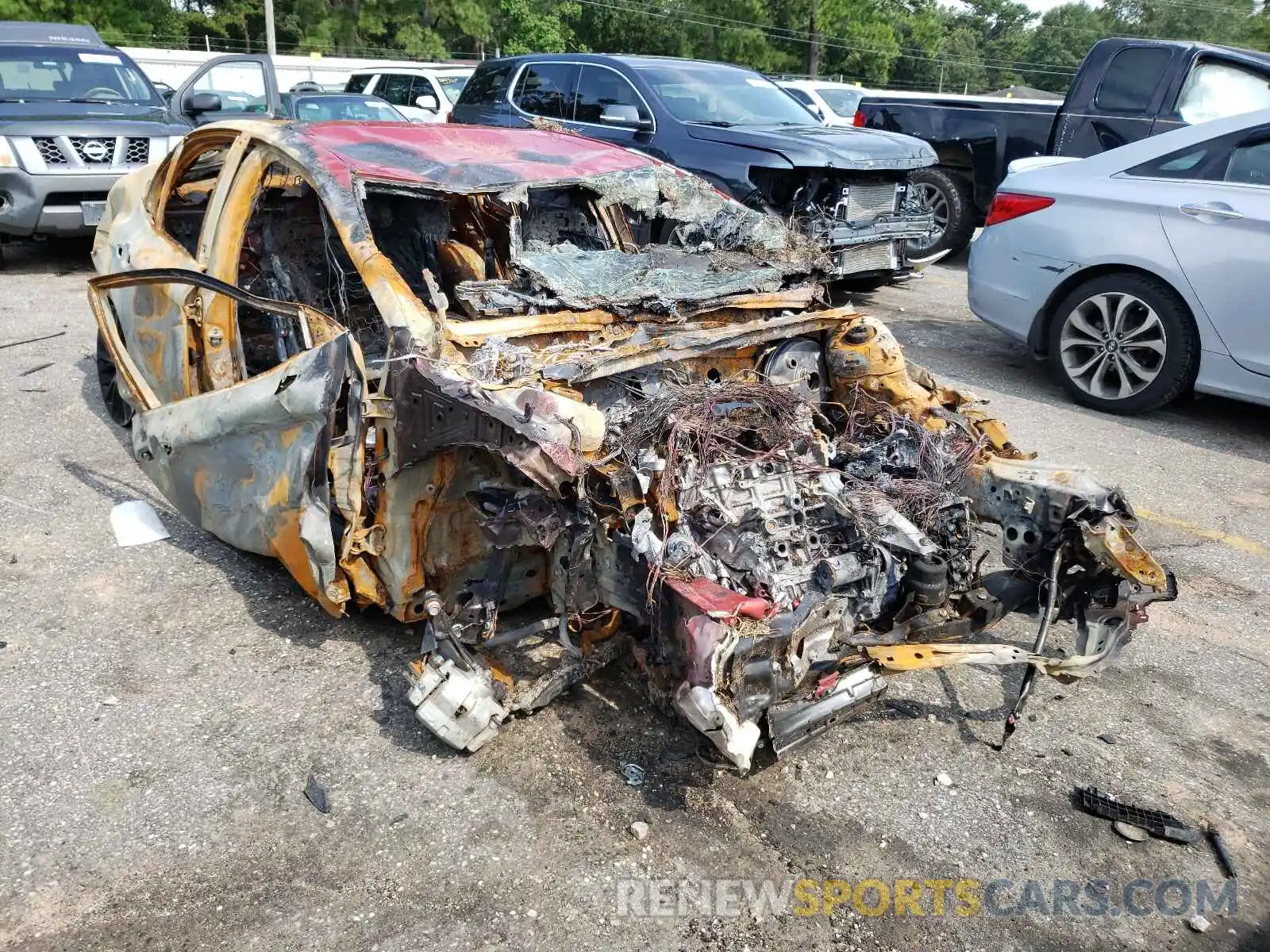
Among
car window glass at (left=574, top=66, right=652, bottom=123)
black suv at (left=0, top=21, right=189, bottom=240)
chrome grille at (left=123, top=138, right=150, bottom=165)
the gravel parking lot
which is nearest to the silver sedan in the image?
the gravel parking lot

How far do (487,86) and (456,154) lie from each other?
6347 mm

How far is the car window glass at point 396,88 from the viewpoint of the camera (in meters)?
14.6

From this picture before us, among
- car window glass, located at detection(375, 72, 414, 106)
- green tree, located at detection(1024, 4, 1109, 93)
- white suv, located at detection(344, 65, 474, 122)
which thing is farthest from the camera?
green tree, located at detection(1024, 4, 1109, 93)

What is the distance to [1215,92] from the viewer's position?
27.0ft

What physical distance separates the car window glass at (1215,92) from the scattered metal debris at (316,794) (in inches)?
348

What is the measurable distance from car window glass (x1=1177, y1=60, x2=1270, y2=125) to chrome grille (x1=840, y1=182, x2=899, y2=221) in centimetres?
293

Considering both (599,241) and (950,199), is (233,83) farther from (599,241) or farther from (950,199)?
(599,241)

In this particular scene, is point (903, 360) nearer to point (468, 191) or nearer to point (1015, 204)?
point (468, 191)

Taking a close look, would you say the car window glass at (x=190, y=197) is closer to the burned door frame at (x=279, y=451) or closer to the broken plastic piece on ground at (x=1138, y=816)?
the burned door frame at (x=279, y=451)

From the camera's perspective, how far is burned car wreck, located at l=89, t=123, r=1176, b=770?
263 centimetres

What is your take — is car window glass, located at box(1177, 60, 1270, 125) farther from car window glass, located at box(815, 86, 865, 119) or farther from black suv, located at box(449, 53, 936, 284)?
car window glass, located at box(815, 86, 865, 119)

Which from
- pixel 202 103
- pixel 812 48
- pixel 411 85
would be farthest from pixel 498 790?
pixel 812 48

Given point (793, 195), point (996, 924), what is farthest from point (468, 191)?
point (793, 195)

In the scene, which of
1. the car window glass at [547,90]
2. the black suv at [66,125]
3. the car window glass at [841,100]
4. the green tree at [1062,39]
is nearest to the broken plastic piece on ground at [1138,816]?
the car window glass at [547,90]
